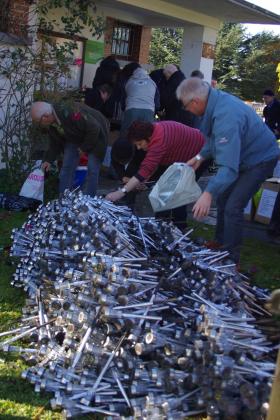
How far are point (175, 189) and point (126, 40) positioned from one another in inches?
343

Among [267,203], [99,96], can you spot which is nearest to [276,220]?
[267,203]

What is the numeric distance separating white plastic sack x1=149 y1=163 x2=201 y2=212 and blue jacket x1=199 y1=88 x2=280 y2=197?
331 millimetres

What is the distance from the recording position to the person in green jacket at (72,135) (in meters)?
6.01

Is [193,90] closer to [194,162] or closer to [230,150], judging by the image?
[230,150]

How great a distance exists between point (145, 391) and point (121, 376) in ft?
0.56

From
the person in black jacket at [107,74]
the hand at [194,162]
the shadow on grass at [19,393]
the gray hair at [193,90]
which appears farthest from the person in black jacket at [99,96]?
the shadow on grass at [19,393]

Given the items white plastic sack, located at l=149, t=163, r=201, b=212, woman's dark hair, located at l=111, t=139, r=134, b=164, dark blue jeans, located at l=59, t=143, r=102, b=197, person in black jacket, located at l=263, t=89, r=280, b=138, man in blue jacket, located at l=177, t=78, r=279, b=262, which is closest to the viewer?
man in blue jacket, located at l=177, t=78, r=279, b=262

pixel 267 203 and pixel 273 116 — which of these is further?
pixel 273 116

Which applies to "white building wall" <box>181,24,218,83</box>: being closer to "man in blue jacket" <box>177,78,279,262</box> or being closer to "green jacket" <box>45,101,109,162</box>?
"green jacket" <box>45,101,109,162</box>

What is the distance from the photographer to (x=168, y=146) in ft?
17.6

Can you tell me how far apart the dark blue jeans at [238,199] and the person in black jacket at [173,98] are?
4531mm

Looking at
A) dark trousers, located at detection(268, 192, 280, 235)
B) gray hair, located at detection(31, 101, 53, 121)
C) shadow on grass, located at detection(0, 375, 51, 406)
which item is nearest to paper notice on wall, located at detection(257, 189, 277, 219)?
dark trousers, located at detection(268, 192, 280, 235)

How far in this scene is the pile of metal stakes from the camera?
284cm

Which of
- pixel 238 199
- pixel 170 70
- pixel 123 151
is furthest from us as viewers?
pixel 170 70
